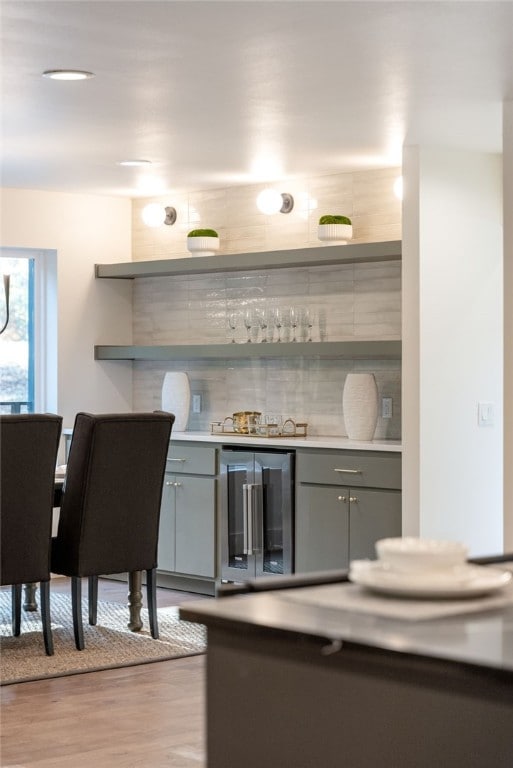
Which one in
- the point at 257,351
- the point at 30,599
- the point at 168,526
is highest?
the point at 257,351

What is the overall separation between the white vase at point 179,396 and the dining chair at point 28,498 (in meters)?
2.36

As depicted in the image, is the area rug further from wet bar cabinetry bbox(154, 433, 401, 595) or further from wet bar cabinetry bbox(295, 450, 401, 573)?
wet bar cabinetry bbox(295, 450, 401, 573)

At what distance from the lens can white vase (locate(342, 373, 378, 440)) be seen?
641cm

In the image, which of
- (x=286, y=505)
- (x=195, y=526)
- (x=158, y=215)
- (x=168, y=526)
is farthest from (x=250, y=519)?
(x=158, y=215)

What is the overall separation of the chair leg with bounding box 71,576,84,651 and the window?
2620 mm

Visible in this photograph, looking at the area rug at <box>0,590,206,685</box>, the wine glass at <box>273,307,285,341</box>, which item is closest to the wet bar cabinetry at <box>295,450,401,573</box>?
the area rug at <box>0,590,206,685</box>

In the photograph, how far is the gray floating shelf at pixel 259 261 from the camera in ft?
21.0

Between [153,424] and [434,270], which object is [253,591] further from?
[434,270]

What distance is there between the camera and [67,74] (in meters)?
4.54

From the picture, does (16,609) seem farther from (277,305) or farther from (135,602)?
(277,305)

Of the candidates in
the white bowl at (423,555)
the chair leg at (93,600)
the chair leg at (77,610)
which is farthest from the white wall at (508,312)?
the white bowl at (423,555)

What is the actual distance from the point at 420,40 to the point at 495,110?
122 cm

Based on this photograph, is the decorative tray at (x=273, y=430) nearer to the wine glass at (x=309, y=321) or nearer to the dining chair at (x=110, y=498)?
the wine glass at (x=309, y=321)

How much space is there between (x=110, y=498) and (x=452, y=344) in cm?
197
